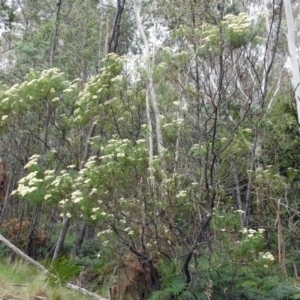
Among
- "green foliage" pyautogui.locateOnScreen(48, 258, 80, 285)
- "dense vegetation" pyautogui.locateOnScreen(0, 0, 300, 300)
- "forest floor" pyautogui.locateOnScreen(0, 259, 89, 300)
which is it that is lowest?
"forest floor" pyautogui.locateOnScreen(0, 259, 89, 300)

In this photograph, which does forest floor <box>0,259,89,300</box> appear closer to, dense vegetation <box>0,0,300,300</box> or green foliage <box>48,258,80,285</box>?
green foliage <box>48,258,80,285</box>

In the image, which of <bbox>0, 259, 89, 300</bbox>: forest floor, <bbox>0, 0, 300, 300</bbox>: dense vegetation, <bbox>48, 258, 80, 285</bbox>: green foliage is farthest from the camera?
<bbox>48, 258, 80, 285</bbox>: green foliage

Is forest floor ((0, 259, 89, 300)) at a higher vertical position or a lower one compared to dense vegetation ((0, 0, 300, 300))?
lower

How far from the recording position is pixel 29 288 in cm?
527

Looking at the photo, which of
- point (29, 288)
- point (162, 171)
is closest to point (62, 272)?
point (29, 288)

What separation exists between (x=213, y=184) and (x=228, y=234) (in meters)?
0.66

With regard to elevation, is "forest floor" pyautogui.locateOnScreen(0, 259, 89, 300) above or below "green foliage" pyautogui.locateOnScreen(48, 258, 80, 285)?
below

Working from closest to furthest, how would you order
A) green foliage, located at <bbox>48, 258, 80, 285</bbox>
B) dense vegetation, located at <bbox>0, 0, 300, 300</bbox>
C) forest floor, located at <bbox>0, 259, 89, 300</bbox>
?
forest floor, located at <bbox>0, 259, 89, 300</bbox>
dense vegetation, located at <bbox>0, 0, 300, 300</bbox>
green foliage, located at <bbox>48, 258, 80, 285</bbox>

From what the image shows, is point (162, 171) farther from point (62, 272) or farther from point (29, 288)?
point (29, 288)

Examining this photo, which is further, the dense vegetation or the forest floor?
Answer: the dense vegetation

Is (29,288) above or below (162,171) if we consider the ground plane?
below

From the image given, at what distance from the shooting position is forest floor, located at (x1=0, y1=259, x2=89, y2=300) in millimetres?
5129

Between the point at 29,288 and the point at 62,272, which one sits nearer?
the point at 29,288

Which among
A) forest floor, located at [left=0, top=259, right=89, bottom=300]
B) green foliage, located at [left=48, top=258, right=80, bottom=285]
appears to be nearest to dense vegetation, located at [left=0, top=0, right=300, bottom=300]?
green foliage, located at [left=48, top=258, right=80, bottom=285]
